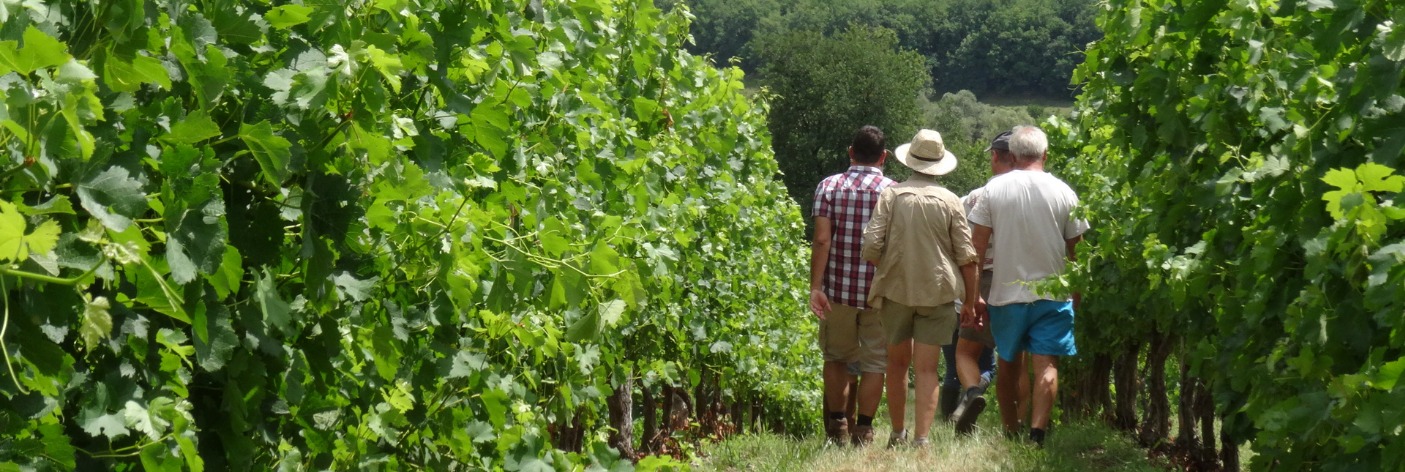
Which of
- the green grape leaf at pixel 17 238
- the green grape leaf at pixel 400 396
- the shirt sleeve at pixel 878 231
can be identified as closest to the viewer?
the green grape leaf at pixel 17 238

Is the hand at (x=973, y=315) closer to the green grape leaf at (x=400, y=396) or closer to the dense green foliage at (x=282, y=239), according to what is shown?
the dense green foliage at (x=282, y=239)

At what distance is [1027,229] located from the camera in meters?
6.72

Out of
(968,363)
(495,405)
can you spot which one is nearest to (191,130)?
(495,405)

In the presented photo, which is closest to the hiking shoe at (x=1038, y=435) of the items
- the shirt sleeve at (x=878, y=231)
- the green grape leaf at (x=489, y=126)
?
the shirt sleeve at (x=878, y=231)

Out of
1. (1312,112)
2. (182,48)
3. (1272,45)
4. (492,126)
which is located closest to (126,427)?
(182,48)

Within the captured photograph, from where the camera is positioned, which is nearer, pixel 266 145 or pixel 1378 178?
pixel 266 145

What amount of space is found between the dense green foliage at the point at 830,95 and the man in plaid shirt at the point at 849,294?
140ft

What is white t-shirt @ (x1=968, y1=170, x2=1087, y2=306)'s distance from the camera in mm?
6676

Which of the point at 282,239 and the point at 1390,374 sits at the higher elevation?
the point at 282,239

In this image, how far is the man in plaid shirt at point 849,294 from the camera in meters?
7.24

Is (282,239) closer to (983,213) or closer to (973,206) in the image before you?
(983,213)

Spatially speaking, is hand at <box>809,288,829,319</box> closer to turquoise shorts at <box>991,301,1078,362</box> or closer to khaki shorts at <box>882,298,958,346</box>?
khaki shorts at <box>882,298,958,346</box>

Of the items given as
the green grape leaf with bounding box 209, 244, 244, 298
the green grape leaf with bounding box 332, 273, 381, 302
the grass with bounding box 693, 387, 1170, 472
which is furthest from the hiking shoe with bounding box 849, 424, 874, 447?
the green grape leaf with bounding box 209, 244, 244, 298

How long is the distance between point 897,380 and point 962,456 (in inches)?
25.3
